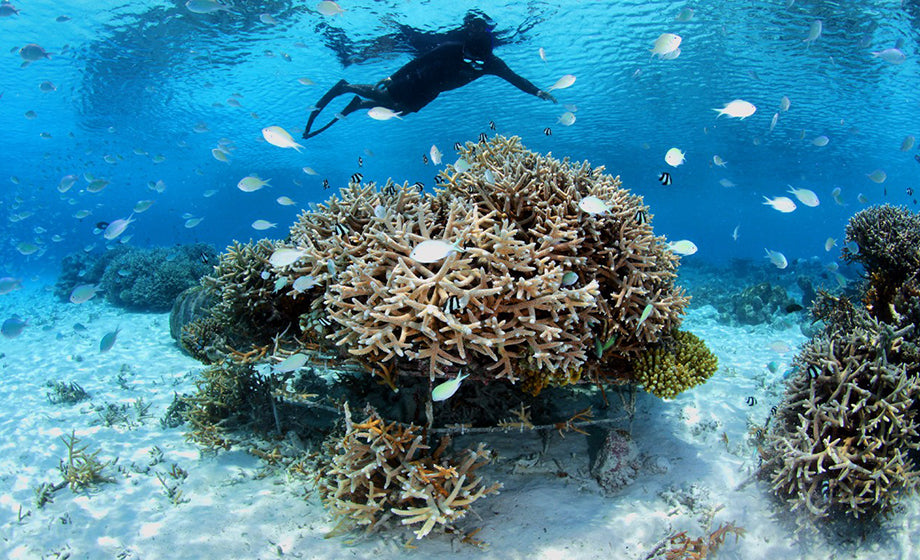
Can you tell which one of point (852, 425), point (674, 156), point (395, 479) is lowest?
point (852, 425)

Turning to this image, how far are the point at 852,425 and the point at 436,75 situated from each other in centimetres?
1146

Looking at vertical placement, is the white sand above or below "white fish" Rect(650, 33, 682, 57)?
below

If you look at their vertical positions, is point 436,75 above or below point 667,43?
below

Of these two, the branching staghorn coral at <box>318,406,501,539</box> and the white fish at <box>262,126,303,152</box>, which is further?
the white fish at <box>262,126,303,152</box>

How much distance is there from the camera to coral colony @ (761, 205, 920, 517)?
3939 mm

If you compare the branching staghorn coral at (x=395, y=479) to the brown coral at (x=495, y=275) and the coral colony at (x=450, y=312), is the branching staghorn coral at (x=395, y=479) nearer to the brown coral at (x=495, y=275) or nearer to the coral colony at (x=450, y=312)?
the coral colony at (x=450, y=312)

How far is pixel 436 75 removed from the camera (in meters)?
11.8

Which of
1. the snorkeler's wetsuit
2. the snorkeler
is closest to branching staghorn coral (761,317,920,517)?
the snorkeler

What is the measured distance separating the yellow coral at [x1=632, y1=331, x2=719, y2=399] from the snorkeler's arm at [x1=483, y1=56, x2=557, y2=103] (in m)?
7.61

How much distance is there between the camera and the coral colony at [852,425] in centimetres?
394

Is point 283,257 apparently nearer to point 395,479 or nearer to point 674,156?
point 395,479

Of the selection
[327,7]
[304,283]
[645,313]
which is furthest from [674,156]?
[327,7]

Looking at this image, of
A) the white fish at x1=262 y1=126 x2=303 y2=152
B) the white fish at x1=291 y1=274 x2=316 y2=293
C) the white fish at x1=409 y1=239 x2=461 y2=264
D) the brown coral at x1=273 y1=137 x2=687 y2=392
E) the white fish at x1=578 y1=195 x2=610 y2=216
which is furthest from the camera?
the white fish at x1=262 y1=126 x2=303 y2=152

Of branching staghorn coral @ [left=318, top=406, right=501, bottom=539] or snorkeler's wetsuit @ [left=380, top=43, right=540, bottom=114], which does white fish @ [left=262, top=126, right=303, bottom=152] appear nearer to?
branching staghorn coral @ [left=318, top=406, right=501, bottom=539]
